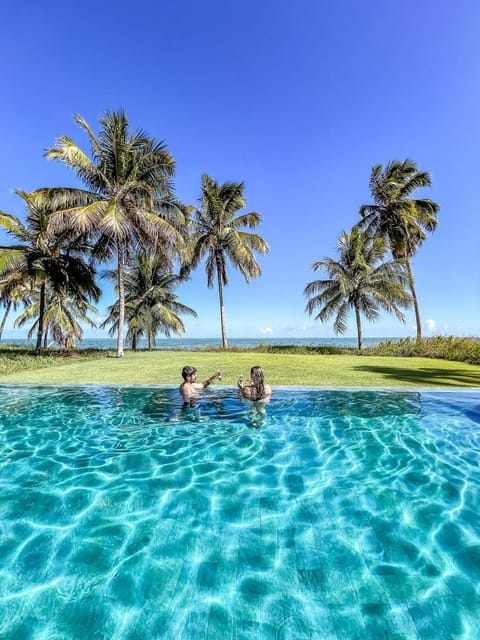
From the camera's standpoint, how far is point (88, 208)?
1641cm

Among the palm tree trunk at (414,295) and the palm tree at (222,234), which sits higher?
the palm tree at (222,234)

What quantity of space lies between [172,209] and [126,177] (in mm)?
3056

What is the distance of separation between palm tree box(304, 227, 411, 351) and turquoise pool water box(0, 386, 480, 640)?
62.8ft

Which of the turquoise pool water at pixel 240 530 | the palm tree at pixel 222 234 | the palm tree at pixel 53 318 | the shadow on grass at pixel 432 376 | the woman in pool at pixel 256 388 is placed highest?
the palm tree at pixel 222 234

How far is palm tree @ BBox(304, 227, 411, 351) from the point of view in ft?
80.1

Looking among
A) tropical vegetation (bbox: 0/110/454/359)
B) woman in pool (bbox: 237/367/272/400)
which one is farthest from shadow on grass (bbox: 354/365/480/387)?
tropical vegetation (bbox: 0/110/454/359)

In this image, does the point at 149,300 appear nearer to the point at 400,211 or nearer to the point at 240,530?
the point at 400,211

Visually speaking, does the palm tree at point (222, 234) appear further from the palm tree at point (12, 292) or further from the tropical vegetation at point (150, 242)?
the palm tree at point (12, 292)

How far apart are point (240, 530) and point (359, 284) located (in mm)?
23961

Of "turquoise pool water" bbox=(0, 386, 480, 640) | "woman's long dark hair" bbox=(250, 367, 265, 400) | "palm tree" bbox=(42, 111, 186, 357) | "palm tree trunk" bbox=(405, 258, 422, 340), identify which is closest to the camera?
"turquoise pool water" bbox=(0, 386, 480, 640)

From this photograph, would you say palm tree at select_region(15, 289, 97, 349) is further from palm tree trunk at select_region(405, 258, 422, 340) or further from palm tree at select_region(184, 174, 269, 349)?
palm tree trunk at select_region(405, 258, 422, 340)

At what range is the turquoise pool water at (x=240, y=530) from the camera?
2.39 meters

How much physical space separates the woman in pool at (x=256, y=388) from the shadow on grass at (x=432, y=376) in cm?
545

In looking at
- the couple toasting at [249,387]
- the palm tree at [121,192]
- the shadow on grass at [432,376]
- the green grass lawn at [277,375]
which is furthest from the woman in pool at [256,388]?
the palm tree at [121,192]
